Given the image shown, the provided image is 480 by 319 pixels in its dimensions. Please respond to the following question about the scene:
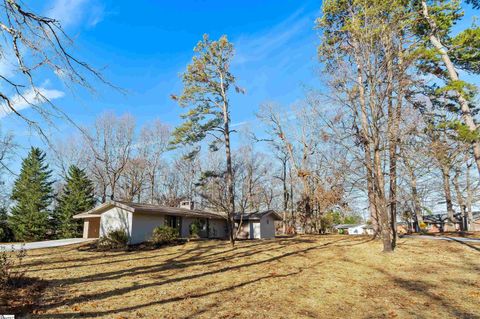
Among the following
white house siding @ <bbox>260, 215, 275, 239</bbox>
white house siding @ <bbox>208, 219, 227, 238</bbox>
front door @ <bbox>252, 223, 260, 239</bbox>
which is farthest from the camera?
white house siding @ <bbox>208, 219, 227, 238</bbox>

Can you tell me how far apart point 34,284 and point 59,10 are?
6.82 meters

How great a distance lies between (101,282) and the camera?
7957 mm

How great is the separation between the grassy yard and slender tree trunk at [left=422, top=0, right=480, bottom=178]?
15.5 feet

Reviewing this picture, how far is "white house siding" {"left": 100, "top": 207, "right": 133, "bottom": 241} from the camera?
Answer: 61.7 ft

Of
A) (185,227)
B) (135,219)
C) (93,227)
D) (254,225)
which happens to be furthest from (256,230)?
(93,227)

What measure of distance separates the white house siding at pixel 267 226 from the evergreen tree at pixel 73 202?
687 inches

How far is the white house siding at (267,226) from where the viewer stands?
89.2 ft

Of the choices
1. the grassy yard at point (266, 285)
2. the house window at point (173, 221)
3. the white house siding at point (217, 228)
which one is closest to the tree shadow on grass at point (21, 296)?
the grassy yard at point (266, 285)

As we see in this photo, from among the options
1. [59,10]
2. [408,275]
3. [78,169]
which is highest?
[78,169]

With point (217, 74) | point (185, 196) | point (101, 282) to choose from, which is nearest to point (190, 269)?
Result: point (101, 282)

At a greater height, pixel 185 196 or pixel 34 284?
pixel 185 196

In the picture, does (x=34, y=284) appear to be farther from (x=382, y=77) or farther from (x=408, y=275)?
(x=382, y=77)

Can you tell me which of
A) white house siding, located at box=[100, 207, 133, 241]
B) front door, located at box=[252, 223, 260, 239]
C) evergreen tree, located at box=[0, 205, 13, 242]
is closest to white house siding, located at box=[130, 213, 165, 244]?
white house siding, located at box=[100, 207, 133, 241]

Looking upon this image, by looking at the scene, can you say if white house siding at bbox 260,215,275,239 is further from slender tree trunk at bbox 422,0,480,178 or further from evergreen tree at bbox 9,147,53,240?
evergreen tree at bbox 9,147,53,240
